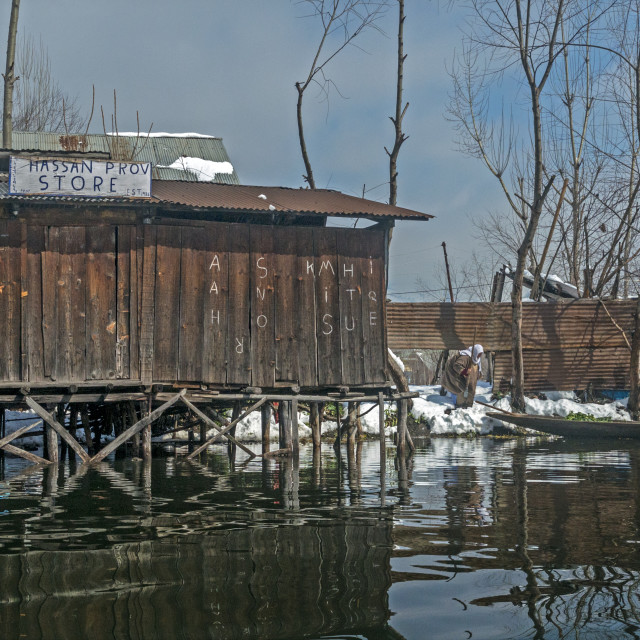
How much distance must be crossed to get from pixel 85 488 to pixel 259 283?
5414 mm

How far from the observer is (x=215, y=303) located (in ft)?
49.1

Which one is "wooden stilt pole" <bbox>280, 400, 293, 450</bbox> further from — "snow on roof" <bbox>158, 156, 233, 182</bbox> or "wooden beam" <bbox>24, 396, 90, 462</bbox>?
"snow on roof" <bbox>158, 156, 233, 182</bbox>

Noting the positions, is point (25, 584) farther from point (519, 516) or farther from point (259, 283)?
point (259, 283)

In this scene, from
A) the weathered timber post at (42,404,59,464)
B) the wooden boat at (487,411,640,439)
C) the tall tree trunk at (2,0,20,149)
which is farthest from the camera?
the wooden boat at (487,411,640,439)

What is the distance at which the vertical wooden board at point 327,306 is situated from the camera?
15594mm

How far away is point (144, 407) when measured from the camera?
1496 centimetres

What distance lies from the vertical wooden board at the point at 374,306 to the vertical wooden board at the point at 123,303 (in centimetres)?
466

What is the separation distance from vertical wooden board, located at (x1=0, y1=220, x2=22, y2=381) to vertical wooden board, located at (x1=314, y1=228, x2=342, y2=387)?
5586 millimetres

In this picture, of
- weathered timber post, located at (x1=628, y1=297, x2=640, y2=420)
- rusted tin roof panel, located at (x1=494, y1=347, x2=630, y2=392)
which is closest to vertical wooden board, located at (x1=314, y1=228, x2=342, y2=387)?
rusted tin roof panel, located at (x1=494, y1=347, x2=630, y2=392)

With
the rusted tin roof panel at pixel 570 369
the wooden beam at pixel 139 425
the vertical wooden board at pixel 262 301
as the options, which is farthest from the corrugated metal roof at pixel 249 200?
the rusted tin roof panel at pixel 570 369

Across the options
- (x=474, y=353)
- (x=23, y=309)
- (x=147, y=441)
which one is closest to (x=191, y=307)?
(x=147, y=441)

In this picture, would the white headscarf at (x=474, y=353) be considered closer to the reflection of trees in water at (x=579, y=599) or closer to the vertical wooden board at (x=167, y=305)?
the vertical wooden board at (x=167, y=305)

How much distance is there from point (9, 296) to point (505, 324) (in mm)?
16280

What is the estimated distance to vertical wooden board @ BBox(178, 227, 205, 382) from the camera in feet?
48.6
